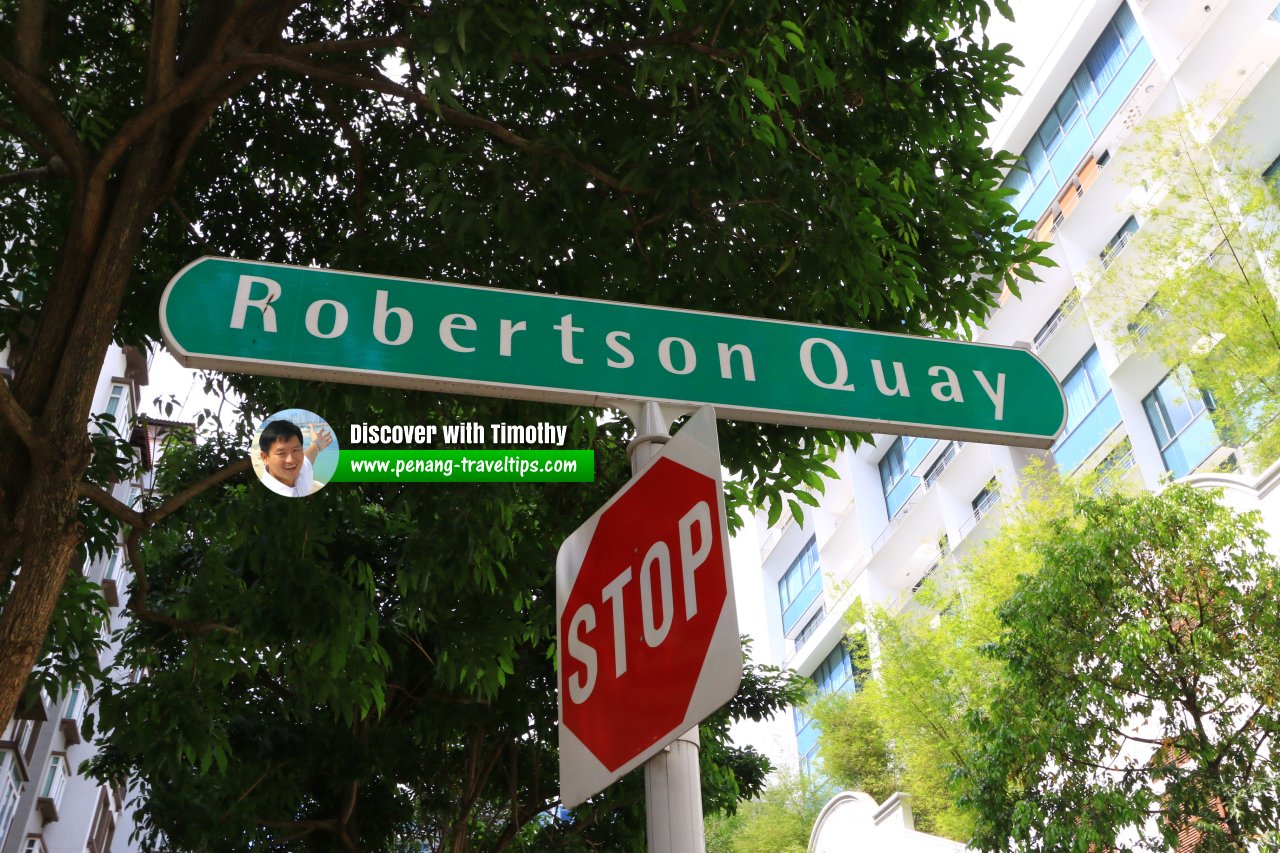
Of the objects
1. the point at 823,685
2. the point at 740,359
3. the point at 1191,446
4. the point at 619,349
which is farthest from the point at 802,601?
the point at 619,349

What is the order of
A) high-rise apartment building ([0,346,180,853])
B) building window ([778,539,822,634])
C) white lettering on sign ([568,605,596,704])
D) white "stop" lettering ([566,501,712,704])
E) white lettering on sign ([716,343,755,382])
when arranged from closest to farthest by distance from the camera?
white "stop" lettering ([566,501,712,704]) < white lettering on sign ([568,605,596,704]) < white lettering on sign ([716,343,755,382]) < high-rise apartment building ([0,346,180,853]) < building window ([778,539,822,634])

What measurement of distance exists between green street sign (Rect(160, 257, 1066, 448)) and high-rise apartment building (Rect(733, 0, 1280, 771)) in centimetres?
1173

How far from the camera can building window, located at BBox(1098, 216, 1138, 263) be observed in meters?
22.1

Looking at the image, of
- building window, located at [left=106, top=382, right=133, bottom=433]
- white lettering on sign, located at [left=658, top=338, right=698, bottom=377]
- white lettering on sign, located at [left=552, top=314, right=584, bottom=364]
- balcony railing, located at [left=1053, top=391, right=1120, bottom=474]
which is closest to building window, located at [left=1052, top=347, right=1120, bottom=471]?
balcony railing, located at [left=1053, top=391, right=1120, bottom=474]

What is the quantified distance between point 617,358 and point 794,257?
281 cm

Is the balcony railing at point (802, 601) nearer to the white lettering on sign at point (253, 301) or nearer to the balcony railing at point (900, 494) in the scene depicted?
the balcony railing at point (900, 494)

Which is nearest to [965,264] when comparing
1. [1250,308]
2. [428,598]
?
[428,598]

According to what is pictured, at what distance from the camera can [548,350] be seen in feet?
8.70

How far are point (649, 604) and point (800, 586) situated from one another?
127 ft

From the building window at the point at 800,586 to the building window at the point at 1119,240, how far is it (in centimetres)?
1702

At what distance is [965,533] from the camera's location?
27469 mm

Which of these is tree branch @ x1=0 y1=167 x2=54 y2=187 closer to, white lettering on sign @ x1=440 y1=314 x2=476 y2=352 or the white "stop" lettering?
white lettering on sign @ x1=440 y1=314 x2=476 y2=352

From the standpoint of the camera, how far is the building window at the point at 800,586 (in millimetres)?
38469

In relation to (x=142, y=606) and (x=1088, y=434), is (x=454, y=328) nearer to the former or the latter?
(x=142, y=606)
